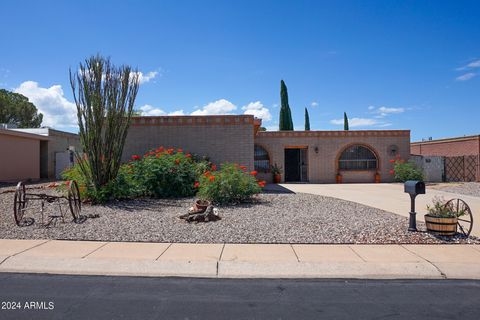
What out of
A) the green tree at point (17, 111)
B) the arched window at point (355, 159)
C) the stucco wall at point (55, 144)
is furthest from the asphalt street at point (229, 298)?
the green tree at point (17, 111)

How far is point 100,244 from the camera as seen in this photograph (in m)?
7.01

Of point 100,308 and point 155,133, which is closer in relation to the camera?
point 100,308

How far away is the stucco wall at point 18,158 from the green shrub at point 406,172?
23.2 metres

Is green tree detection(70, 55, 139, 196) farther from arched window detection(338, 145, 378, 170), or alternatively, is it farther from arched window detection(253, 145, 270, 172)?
arched window detection(338, 145, 378, 170)

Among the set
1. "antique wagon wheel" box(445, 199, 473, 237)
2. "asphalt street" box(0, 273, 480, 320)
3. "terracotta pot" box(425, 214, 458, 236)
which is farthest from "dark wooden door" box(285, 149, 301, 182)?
"asphalt street" box(0, 273, 480, 320)

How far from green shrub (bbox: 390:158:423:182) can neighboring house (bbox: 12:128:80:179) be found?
72.6 ft

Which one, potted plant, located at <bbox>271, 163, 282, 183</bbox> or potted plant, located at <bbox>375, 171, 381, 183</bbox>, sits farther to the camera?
potted plant, located at <bbox>375, 171, 381, 183</bbox>

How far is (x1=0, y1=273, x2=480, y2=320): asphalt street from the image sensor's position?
160 inches

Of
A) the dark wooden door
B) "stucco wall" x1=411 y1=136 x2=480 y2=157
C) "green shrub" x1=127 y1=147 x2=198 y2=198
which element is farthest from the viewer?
"stucco wall" x1=411 y1=136 x2=480 y2=157

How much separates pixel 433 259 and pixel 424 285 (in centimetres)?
125

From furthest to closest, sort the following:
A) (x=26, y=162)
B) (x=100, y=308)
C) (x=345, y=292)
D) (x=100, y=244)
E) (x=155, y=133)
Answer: (x=26, y=162), (x=155, y=133), (x=100, y=244), (x=345, y=292), (x=100, y=308)

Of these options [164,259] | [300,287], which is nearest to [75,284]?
[164,259]

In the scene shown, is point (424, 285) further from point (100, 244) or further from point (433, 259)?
point (100, 244)

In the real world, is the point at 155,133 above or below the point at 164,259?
above
